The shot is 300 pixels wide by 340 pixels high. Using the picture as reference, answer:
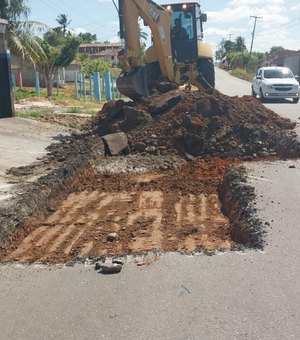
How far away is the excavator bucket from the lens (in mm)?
14992

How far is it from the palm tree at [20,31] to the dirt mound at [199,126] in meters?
15.7

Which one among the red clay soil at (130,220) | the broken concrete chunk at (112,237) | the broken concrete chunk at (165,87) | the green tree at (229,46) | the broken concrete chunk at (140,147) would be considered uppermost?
the green tree at (229,46)

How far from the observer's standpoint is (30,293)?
15.4 ft

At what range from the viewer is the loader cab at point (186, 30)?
57.6ft

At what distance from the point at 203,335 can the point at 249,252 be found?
191 cm

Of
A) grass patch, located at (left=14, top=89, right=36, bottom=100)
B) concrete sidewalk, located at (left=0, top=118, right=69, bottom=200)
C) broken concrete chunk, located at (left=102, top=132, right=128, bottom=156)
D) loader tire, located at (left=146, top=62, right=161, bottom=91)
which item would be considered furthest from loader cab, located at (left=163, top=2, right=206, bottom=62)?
grass patch, located at (left=14, top=89, right=36, bottom=100)

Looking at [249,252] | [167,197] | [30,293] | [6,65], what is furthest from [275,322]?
[6,65]

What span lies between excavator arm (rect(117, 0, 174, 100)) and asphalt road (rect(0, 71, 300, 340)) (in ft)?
33.5

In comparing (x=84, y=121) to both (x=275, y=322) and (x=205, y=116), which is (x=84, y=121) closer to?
(x=205, y=116)

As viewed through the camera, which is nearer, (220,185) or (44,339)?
(44,339)

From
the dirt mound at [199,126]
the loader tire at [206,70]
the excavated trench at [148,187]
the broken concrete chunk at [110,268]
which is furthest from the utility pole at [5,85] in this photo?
the broken concrete chunk at [110,268]

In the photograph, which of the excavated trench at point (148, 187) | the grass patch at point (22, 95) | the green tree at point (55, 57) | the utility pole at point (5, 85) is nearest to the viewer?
the excavated trench at point (148, 187)

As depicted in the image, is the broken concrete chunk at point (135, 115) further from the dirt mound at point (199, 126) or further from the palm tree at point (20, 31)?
the palm tree at point (20, 31)

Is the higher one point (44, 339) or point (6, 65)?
point (6, 65)
